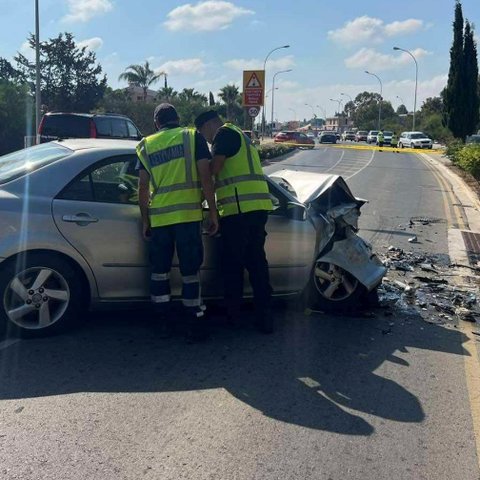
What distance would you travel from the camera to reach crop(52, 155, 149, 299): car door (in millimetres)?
4531

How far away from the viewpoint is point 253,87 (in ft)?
66.0

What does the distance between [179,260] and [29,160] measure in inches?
58.9

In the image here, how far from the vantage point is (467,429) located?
3547mm

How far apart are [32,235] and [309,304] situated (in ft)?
8.60

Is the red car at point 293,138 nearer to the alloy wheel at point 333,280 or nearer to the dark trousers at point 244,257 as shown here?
the alloy wheel at point 333,280

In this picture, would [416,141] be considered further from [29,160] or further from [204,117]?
[29,160]

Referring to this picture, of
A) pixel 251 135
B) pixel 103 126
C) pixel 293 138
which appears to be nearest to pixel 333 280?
pixel 103 126

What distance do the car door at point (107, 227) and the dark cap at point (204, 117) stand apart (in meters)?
0.70

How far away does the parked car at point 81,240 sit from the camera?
4.43 m

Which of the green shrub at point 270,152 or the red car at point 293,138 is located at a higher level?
the red car at point 293,138

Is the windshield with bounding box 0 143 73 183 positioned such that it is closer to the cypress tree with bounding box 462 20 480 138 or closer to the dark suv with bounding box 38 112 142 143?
the dark suv with bounding box 38 112 142 143

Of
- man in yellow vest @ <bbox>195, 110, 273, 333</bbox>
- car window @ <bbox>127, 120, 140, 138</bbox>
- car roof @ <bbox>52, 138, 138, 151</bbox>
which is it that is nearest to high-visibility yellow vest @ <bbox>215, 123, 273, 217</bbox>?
man in yellow vest @ <bbox>195, 110, 273, 333</bbox>

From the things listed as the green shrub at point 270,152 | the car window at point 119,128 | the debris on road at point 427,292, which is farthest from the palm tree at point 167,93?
the debris on road at point 427,292

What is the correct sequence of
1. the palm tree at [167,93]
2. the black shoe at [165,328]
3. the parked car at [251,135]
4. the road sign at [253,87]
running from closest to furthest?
the black shoe at [165,328]
the parked car at [251,135]
the road sign at [253,87]
the palm tree at [167,93]
